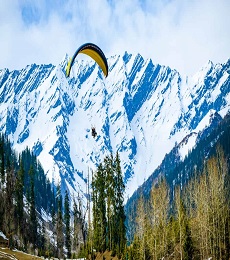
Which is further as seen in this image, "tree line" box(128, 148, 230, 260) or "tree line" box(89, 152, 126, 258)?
"tree line" box(89, 152, 126, 258)

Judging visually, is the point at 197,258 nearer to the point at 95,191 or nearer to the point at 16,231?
the point at 95,191

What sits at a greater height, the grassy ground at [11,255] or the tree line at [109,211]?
the tree line at [109,211]

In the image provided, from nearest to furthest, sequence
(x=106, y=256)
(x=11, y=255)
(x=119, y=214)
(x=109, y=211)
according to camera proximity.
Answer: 1. (x=11, y=255)
2. (x=106, y=256)
3. (x=119, y=214)
4. (x=109, y=211)

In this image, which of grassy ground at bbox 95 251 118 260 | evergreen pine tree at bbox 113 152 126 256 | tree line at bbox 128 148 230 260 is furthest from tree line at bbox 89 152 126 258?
tree line at bbox 128 148 230 260

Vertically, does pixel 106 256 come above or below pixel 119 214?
below

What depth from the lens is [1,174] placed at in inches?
4449

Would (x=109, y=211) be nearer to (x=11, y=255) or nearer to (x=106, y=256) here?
(x=106, y=256)

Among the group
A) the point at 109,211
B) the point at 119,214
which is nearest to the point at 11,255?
the point at 109,211

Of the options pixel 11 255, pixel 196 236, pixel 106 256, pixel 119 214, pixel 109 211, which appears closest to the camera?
pixel 196 236

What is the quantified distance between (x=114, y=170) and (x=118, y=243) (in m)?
10.9


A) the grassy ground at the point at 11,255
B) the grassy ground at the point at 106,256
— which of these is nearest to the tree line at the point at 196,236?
the grassy ground at the point at 106,256

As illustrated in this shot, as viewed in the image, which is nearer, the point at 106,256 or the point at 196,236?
the point at 196,236

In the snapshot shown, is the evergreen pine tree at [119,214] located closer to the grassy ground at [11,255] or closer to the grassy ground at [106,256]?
the grassy ground at [106,256]

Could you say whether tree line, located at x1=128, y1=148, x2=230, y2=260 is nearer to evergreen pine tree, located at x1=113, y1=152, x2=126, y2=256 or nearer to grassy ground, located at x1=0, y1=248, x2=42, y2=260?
evergreen pine tree, located at x1=113, y1=152, x2=126, y2=256
